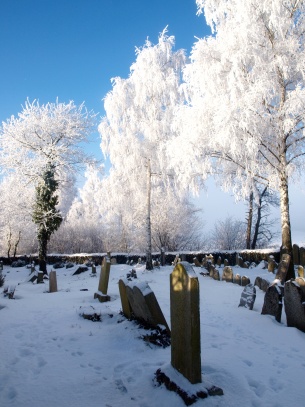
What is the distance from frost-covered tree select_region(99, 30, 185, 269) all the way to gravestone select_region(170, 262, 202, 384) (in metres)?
12.3

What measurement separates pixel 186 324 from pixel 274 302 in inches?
127

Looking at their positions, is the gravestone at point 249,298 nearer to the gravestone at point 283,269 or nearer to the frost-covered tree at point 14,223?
the gravestone at point 283,269

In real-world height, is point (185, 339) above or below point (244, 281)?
above

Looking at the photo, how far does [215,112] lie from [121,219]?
22539 mm

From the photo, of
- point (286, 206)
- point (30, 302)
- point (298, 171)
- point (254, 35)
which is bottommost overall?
point (30, 302)

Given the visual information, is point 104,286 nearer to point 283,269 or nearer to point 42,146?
point 283,269

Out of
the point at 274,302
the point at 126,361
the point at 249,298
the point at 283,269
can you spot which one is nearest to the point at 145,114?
the point at 283,269

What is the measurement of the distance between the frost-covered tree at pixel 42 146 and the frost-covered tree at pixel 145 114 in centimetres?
341

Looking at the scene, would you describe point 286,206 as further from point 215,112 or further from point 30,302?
point 30,302

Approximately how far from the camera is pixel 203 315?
5.81 metres

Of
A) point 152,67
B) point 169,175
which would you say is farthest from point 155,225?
point 152,67

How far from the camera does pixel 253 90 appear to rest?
28.8ft

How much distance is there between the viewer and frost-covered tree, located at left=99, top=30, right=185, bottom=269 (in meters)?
15.9

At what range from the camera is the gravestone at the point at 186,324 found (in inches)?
111
